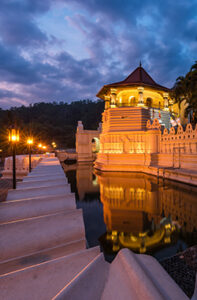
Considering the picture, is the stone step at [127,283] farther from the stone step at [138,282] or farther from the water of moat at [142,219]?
the water of moat at [142,219]

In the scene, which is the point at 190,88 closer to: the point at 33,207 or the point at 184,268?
the point at 184,268

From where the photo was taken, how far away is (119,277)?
4.24 ft

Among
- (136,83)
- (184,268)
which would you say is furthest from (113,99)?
(184,268)

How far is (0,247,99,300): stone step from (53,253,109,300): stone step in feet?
1.38

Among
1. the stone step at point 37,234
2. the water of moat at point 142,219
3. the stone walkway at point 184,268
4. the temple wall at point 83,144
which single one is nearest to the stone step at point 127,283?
the stone step at point 37,234

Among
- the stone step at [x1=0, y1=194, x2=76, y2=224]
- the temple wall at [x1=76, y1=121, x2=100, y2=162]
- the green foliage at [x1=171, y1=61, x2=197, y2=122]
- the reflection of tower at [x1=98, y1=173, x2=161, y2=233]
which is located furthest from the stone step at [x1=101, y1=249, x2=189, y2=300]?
the temple wall at [x1=76, y1=121, x2=100, y2=162]

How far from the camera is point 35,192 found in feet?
17.4

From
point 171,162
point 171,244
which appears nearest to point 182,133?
point 171,162

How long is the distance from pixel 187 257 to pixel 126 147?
1427 cm

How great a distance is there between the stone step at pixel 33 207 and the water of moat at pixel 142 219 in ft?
4.25

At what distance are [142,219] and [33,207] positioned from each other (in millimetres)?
3816

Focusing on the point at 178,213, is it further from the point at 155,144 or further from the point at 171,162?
the point at 155,144

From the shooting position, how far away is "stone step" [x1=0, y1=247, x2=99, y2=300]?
1533mm

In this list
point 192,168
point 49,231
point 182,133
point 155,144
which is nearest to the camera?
point 49,231
